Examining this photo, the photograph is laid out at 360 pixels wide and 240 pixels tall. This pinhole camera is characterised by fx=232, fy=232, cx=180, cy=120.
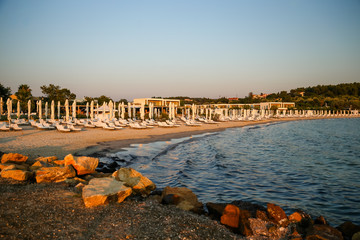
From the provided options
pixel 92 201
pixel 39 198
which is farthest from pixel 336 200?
pixel 39 198

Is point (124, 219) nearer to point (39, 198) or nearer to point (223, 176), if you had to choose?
point (39, 198)

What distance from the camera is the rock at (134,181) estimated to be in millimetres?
6137

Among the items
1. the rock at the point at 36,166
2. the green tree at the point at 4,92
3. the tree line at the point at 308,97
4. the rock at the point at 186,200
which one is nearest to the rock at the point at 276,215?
the rock at the point at 186,200

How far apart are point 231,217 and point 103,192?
2.75 meters

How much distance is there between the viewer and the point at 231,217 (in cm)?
479

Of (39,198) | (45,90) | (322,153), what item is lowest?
(322,153)

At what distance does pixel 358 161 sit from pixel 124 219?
45.1 ft

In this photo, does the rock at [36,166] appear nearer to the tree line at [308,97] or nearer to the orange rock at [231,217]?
the orange rock at [231,217]

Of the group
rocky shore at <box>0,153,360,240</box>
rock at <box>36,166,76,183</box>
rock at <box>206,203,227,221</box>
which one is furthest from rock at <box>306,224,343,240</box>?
rock at <box>36,166,76,183</box>

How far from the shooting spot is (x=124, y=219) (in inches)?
168

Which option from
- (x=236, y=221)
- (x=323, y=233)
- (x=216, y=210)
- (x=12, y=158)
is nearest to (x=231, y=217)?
(x=236, y=221)

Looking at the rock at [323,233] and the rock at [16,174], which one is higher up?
the rock at [16,174]

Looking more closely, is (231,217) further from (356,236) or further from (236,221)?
(356,236)

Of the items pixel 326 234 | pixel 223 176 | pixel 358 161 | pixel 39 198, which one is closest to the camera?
pixel 326 234
